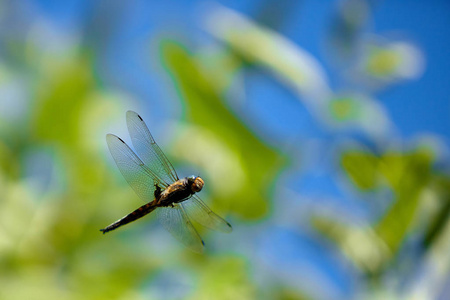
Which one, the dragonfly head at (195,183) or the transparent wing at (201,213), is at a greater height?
the dragonfly head at (195,183)

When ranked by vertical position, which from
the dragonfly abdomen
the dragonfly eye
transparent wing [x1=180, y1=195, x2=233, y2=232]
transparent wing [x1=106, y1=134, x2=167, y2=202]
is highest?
the dragonfly eye

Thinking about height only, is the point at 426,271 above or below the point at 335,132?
below

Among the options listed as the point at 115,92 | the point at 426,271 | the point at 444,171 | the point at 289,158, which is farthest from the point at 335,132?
the point at 115,92

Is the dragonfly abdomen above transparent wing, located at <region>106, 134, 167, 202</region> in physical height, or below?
below

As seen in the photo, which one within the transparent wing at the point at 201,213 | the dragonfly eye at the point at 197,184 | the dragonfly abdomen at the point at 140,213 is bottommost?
the dragonfly abdomen at the point at 140,213

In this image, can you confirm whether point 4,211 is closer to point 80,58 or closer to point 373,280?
point 80,58
